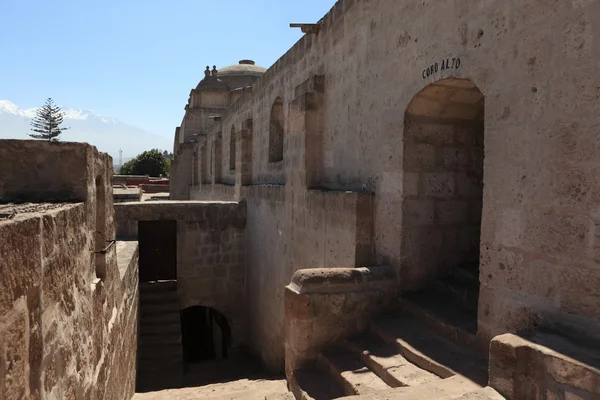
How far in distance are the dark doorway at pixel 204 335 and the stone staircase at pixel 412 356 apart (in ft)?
24.5

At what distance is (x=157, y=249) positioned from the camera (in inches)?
568

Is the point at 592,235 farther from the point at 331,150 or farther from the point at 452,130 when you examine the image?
the point at 331,150

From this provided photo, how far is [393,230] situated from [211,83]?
1937 centimetres

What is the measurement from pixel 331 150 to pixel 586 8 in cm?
385

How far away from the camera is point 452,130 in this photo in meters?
4.76

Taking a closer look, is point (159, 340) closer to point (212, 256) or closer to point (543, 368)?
point (212, 256)

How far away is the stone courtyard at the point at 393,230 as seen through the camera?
8.09ft

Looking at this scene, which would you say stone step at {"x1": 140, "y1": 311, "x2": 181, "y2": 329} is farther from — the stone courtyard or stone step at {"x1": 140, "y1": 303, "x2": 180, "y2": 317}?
the stone courtyard

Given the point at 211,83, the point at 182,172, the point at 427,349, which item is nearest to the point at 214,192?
the point at 182,172

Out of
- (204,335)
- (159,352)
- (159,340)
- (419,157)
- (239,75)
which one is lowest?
(204,335)

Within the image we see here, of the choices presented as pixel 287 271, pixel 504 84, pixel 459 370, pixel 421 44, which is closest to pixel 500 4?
pixel 504 84

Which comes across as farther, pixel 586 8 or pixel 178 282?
pixel 178 282

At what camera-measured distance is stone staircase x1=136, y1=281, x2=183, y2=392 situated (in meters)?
7.59

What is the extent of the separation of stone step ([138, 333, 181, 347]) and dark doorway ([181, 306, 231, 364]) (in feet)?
9.18
